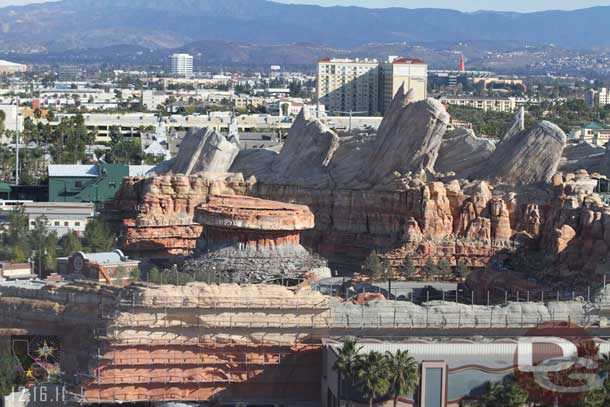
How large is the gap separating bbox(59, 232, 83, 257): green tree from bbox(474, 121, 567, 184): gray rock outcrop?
593 inches

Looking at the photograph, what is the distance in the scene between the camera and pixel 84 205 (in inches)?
2736

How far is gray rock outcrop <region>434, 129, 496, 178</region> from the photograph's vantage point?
207 feet

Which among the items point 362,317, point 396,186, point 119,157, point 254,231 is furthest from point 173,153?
point 362,317

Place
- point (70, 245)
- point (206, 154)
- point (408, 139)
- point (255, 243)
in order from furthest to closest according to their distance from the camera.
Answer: point (206, 154) < point (408, 139) < point (70, 245) < point (255, 243)

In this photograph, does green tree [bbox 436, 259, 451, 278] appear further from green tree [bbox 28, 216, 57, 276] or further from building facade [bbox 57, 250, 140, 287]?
green tree [bbox 28, 216, 57, 276]

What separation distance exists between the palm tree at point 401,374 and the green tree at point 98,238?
81.8ft

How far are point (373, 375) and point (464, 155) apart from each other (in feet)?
95.2

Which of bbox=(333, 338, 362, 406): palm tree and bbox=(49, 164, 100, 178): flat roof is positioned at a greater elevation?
bbox=(333, 338, 362, 406): palm tree

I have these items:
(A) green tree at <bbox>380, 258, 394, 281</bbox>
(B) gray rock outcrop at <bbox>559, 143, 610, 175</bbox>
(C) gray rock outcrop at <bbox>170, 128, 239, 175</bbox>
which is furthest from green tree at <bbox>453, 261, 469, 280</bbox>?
(C) gray rock outcrop at <bbox>170, 128, 239, 175</bbox>

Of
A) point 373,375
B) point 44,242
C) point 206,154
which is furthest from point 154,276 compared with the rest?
point 206,154

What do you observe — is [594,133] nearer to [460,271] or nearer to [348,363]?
[460,271]

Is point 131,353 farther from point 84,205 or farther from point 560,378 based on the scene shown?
point 84,205

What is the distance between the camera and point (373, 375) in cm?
3553

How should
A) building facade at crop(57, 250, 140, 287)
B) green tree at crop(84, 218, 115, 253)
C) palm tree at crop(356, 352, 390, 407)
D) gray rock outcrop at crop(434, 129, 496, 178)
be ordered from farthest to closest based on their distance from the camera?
gray rock outcrop at crop(434, 129, 496, 178) < green tree at crop(84, 218, 115, 253) < building facade at crop(57, 250, 140, 287) < palm tree at crop(356, 352, 390, 407)
